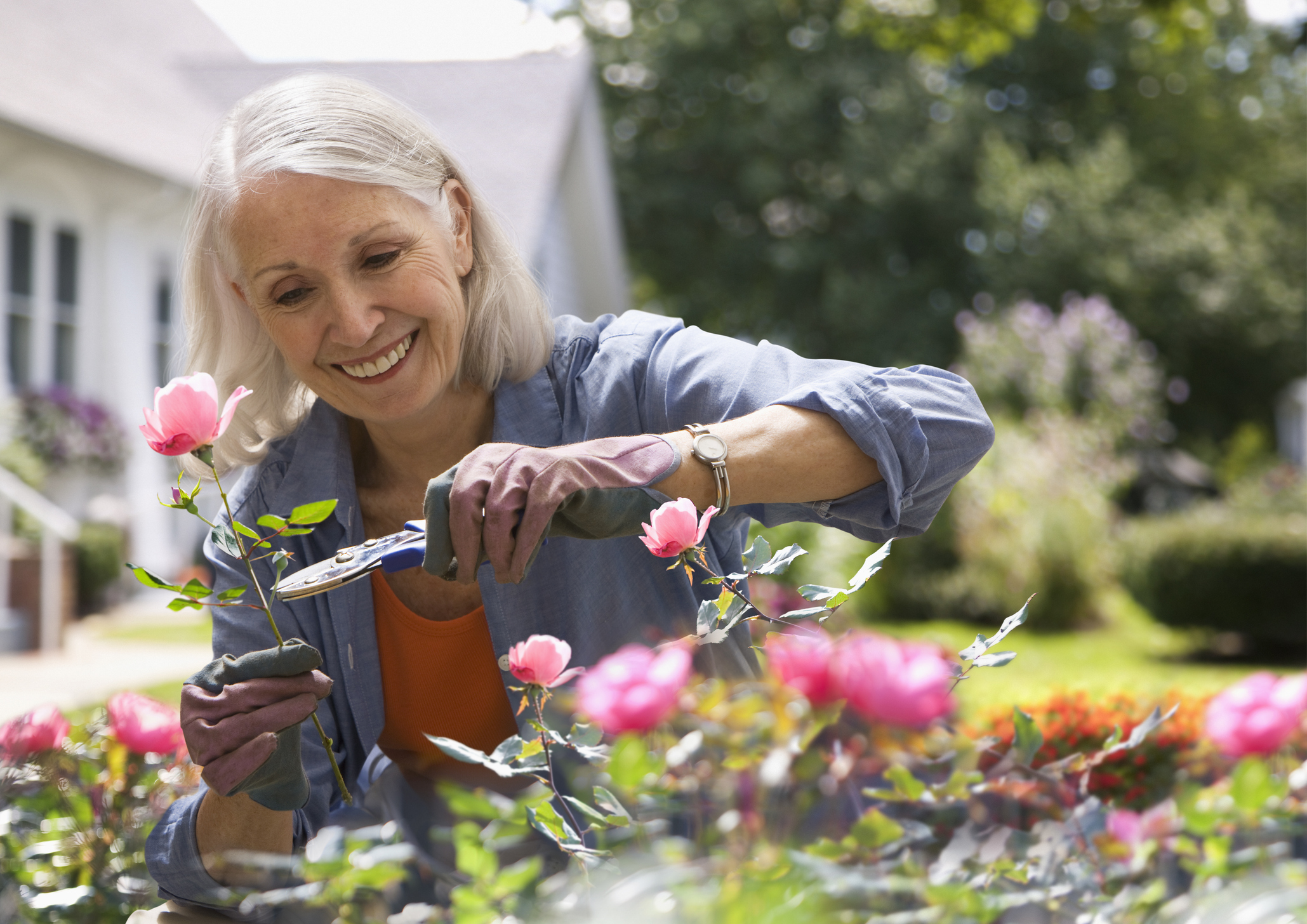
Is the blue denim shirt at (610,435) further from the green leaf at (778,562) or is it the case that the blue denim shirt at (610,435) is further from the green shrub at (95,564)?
A: the green shrub at (95,564)

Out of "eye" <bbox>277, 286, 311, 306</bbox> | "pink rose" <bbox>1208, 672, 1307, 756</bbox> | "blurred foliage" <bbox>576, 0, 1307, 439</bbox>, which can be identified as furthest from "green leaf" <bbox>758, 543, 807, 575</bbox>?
"blurred foliage" <bbox>576, 0, 1307, 439</bbox>

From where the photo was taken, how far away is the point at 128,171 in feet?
29.0

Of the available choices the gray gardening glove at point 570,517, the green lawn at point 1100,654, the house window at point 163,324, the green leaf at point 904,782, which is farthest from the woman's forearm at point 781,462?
the house window at point 163,324

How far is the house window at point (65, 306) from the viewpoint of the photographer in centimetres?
884

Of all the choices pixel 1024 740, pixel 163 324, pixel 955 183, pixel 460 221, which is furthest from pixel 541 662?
pixel 955 183

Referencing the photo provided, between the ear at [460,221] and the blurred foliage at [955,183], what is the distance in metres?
19.7

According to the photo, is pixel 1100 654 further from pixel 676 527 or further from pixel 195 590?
pixel 195 590

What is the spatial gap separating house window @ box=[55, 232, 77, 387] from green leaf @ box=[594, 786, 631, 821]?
9263 mm

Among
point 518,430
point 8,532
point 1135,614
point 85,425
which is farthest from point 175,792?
point 1135,614

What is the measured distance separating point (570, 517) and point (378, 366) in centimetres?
63

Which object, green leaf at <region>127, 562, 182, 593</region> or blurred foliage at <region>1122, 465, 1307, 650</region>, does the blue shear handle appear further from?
blurred foliage at <region>1122, 465, 1307, 650</region>

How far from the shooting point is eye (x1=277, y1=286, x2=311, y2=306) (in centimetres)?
159

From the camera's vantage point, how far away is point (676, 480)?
1.29m

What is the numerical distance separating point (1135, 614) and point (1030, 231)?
1193 cm
